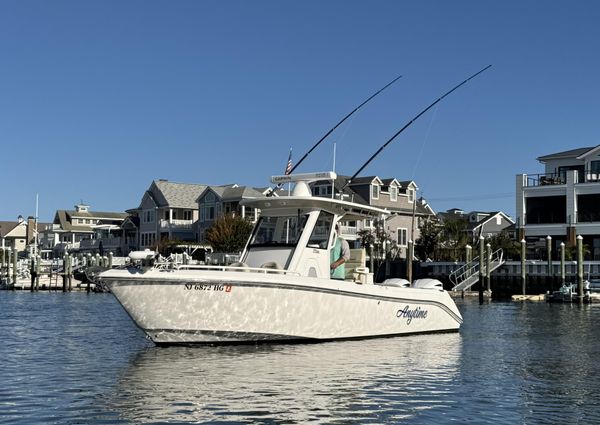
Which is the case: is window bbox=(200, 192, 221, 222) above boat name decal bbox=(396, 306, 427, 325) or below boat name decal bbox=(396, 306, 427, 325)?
above

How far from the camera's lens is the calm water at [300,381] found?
11.4 m

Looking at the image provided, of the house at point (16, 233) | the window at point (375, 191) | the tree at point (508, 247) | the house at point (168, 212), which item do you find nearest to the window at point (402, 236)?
the window at point (375, 191)

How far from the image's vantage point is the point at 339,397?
12.7 m

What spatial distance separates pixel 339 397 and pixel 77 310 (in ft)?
85.8

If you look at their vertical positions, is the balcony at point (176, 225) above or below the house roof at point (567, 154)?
below

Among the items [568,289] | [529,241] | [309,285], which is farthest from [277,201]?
[529,241]

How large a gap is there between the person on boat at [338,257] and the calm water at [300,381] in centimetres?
197

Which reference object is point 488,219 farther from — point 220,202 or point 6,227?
point 6,227

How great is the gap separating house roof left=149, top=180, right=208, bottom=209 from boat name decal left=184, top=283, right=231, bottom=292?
7006 cm

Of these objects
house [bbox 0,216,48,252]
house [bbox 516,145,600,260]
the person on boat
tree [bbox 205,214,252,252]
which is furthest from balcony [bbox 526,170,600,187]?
house [bbox 0,216,48,252]

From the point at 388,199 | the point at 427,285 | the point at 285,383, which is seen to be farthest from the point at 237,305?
the point at 388,199

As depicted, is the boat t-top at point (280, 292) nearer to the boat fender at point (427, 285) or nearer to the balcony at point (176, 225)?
the boat fender at point (427, 285)

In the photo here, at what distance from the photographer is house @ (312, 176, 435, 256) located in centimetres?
7325

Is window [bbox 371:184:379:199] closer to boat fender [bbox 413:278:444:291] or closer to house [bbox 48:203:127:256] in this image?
house [bbox 48:203:127:256]
